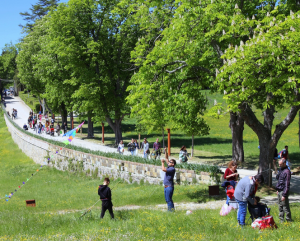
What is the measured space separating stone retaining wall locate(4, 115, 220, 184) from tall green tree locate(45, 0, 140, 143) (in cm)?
508

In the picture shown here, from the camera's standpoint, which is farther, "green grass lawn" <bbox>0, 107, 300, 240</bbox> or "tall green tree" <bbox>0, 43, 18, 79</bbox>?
"tall green tree" <bbox>0, 43, 18, 79</bbox>

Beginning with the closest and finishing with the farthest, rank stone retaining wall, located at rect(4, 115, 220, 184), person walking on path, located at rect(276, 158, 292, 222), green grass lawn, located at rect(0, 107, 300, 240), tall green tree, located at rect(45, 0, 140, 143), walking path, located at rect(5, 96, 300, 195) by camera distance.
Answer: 1. green grass lawn, located at rect(0, 107, 300, 240)
2. person walking on path, located at rect(276, 158, 292, 222)
3. stone retaining wall, located at rect(4, 115, 220, 184)
4. walking path, located at rect(5, 96, 300, 195)
5. tall green tree, located at rect(45, 0, 140, 143)

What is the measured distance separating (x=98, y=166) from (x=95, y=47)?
12428 millimetres

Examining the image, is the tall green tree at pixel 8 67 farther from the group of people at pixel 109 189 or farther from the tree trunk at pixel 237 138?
the group of people at pixel 109 189

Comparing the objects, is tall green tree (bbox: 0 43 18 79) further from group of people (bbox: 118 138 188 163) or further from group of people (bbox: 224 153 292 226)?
group of people (bbox: 224 153 292 226)

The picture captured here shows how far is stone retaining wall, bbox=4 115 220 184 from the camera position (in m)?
16.5

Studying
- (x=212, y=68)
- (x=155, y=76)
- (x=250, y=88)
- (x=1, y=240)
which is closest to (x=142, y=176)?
(x=155, y=76)

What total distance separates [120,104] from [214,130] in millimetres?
19177

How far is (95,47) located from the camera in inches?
1219

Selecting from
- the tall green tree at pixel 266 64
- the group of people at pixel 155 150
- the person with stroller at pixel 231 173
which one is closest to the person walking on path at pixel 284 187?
the person with stroller at pixel 231 173

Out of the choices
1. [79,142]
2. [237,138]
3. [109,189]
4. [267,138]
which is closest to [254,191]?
[109,189]

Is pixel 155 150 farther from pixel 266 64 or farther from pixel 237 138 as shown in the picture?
pixel 266 64

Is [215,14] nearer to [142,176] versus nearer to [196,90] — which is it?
[196,90]

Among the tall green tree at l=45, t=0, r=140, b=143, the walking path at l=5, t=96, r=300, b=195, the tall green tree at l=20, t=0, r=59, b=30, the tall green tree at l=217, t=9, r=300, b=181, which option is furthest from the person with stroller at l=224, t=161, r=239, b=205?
the tall green tree at l=20, t=0, r=59, b=30
